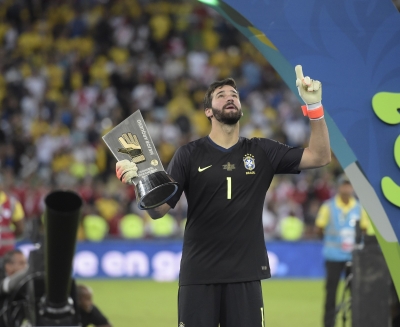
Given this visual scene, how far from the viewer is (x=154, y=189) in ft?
15.9

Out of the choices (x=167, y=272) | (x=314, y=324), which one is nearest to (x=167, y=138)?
(x=167, y=272)

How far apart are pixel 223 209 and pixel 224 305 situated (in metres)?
0.60

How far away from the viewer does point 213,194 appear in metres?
5.20

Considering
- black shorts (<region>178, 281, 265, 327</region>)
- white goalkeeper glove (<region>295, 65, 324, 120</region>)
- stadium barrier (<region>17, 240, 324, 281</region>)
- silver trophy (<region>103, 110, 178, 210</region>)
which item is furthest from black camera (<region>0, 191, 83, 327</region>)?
stadium barrier (<region>17, 240, 324, 281</region>)

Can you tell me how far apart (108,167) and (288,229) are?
477cm

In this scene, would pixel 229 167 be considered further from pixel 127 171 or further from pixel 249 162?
pixel 127 171

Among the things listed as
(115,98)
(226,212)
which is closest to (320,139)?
(226,212)

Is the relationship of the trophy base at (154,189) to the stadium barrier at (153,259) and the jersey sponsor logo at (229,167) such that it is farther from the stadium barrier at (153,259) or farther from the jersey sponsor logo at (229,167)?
the stadium barrier at (153,259)

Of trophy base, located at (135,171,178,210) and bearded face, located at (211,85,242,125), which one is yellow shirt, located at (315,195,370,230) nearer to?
bearded face, located at (211,85,242,125)

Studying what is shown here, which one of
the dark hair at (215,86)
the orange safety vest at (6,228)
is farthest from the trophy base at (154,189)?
the orange safety vest at (6,228)

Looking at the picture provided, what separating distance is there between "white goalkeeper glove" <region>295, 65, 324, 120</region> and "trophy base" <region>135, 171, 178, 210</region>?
96 centimetres

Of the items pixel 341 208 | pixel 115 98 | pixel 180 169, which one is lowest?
pixel 180 169

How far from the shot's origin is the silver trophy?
16.1 ft

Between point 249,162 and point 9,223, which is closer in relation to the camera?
point 249,162
